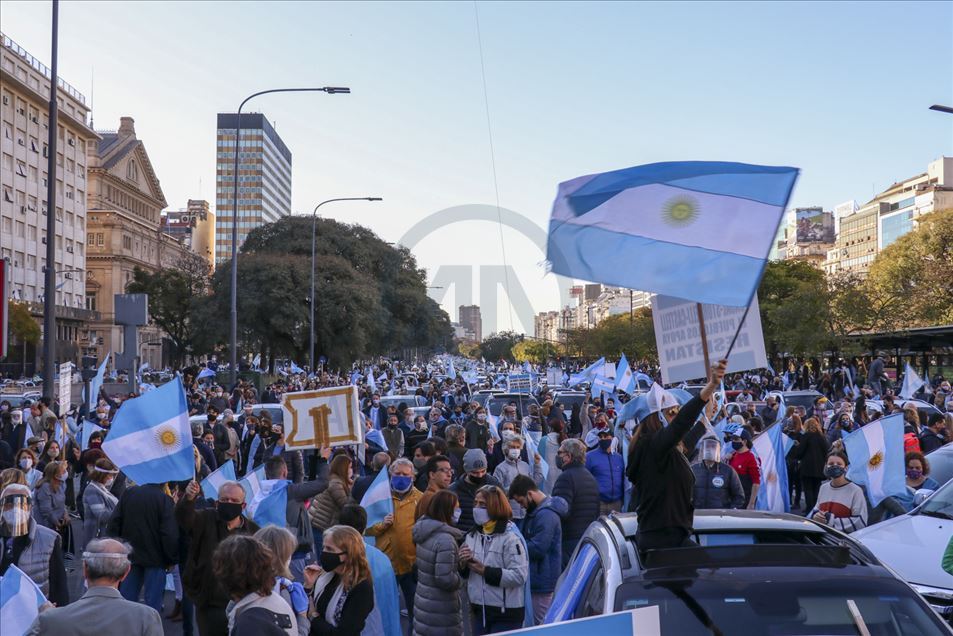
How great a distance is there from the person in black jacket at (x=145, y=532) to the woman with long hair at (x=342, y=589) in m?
2.97

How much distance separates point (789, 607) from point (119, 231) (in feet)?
363

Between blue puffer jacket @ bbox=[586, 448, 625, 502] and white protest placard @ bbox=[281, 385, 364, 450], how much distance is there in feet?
8.59

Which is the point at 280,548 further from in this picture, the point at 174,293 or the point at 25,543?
the point at 174,293

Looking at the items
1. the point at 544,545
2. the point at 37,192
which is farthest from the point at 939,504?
the point at 37,192

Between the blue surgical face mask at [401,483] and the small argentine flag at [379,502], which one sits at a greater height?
the blue surgical face mask at [401,483]

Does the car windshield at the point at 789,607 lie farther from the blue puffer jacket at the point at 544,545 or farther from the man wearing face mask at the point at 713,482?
the man wearing face mask at the point at 713,482

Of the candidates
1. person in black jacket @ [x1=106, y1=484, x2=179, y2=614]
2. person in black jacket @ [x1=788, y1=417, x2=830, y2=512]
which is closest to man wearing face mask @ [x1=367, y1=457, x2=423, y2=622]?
person in black jacket @ [x1=106, y1=484, x2=179, y2=614]

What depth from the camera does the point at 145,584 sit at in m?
8.40

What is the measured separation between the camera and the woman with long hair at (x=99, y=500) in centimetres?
936

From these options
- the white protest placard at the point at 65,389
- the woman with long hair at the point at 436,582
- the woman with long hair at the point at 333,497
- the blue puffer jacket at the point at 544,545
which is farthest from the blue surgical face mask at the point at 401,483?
the white protest placard at the point at 65,389

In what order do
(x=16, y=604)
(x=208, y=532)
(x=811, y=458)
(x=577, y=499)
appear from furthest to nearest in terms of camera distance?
1. (x=811, y=458)
2. (x=577, y=499)
3. (x=208, y=532)
4. (x=16, y=604)

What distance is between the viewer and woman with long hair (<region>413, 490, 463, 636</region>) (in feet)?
22.1

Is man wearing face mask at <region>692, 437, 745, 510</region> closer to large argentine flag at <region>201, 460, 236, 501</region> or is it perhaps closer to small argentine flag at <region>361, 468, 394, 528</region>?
small argentine flag at <region>361, 468, 394, 528</region>

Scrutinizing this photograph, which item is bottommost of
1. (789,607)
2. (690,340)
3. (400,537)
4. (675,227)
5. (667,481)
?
(400,537)
